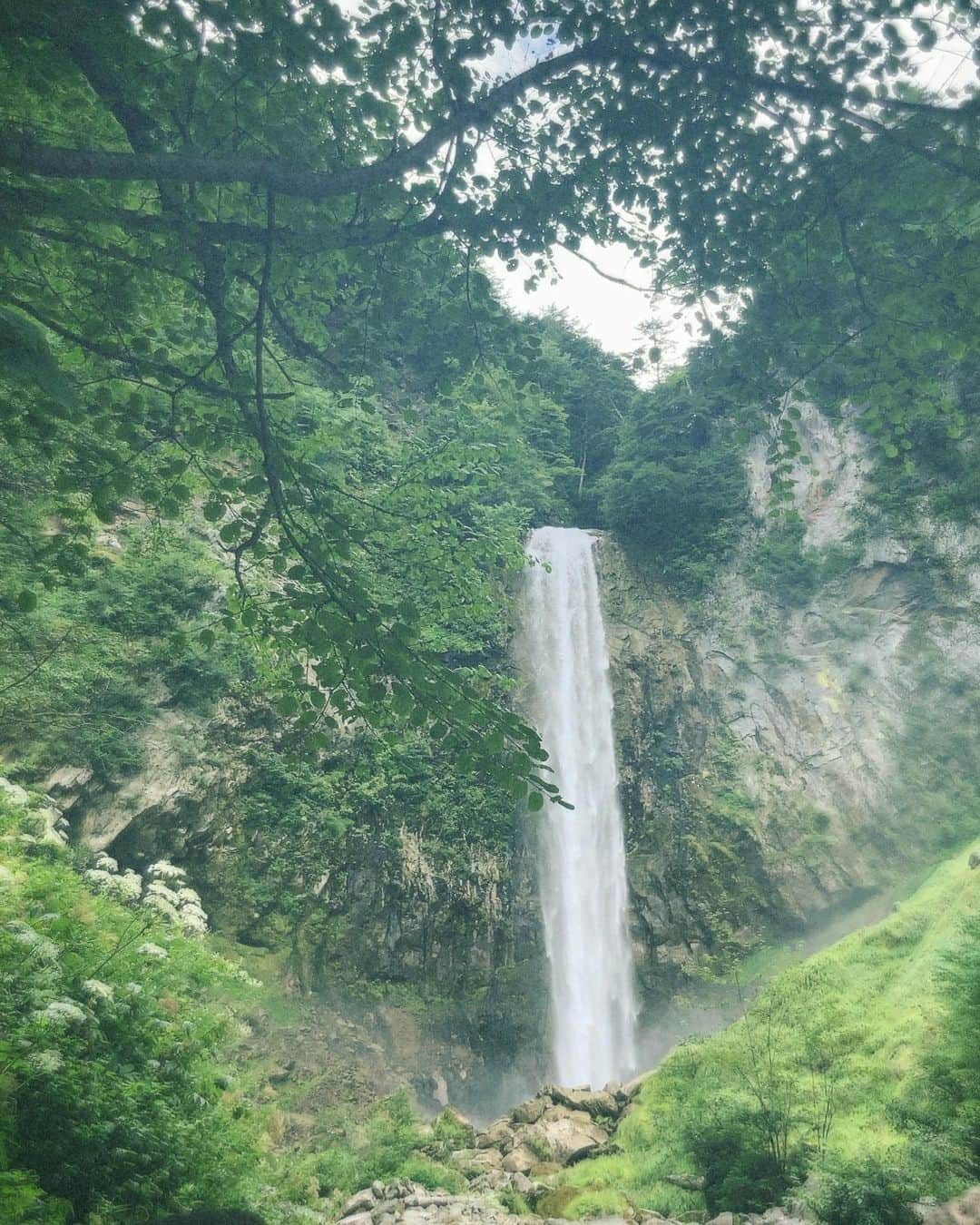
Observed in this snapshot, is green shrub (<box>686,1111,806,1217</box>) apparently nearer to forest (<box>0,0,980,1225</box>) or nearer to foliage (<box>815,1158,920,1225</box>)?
forest (<box>0,0,980,1225</box>)

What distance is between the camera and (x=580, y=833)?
14688 millimetres

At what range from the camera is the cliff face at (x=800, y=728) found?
13781mm

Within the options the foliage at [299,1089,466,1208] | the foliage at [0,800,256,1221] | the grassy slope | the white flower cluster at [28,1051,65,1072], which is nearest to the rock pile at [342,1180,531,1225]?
the foliage at [299,1089,466,1208]

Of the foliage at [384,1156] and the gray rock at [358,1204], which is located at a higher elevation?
the gray rock at [358,1204]

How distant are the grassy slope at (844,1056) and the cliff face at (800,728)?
11.9 feet

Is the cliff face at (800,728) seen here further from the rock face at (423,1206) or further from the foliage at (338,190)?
the foliage at (338,190)

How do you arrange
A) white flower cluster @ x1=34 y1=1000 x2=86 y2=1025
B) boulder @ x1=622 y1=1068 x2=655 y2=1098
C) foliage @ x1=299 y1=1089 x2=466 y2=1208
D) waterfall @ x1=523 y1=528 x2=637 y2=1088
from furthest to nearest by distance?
1. waterfall @ x1=523 y1=528 x2=637 y2=1088
2. boulder @ x1=622 y1=1068 x2=655 y2=1098
3. foliage @ x1=299 y1=1089 x2=466 y2=1208
4. white flower cluster @ x1=34 y1=1000 x2=86 y2=1025

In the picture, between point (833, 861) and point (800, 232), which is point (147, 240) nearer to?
point (800, 232)

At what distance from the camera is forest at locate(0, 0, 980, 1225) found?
3.44 metres

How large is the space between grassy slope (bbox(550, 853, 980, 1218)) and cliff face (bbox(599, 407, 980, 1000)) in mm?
3641

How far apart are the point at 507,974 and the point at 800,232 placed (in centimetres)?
1262

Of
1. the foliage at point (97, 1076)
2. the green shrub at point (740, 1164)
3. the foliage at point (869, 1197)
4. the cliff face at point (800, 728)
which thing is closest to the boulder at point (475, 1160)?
the green shrub at point (740, 1164)

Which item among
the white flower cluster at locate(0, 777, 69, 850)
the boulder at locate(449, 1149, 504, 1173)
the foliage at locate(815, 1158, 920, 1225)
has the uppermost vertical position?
the white flower cluster at locate(0, 777, 69, 850)

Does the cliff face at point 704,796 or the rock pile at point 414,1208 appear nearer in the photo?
the rock pile at point 414,1208
